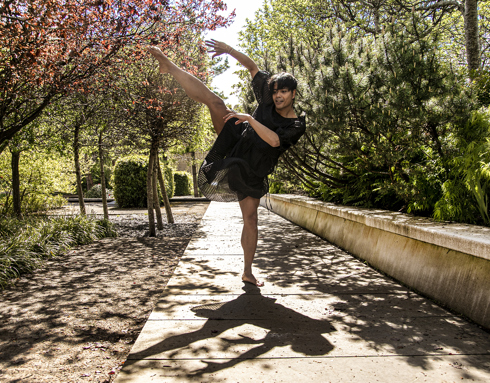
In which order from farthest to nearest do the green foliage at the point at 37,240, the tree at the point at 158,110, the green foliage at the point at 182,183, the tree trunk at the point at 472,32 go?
the green foliage at the point at 182,183
the tree at the point at 158,110
the tree trunk at the point at 472,32
the green foliage at the point at 37,240

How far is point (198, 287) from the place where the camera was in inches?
141

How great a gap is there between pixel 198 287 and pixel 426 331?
78.2 inches

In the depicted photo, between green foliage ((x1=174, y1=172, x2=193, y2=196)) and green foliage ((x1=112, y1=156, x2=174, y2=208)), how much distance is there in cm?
872

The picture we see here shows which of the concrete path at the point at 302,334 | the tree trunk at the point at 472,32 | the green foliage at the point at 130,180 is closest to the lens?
the concrete path at the point at 302,334

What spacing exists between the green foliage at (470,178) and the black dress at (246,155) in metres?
1.63

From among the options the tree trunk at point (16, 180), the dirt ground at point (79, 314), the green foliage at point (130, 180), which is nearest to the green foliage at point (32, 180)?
the tree trunk at point (16, 180)

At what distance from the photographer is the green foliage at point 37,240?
4.73m

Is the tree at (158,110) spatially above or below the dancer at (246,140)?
above

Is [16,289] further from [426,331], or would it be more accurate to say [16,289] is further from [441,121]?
[441,121]

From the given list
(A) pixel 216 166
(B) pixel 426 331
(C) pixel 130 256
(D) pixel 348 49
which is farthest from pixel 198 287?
(D) pixel 348 49

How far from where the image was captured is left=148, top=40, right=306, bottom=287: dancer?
128 inches

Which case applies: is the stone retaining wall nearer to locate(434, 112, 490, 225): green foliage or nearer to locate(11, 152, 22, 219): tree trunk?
locate(434, 112, 490, 225): green foliage

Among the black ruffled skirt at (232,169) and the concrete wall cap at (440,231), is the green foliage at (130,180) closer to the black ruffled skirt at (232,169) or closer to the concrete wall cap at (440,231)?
the concrete wall cap at (440,231)

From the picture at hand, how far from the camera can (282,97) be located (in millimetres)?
3314
